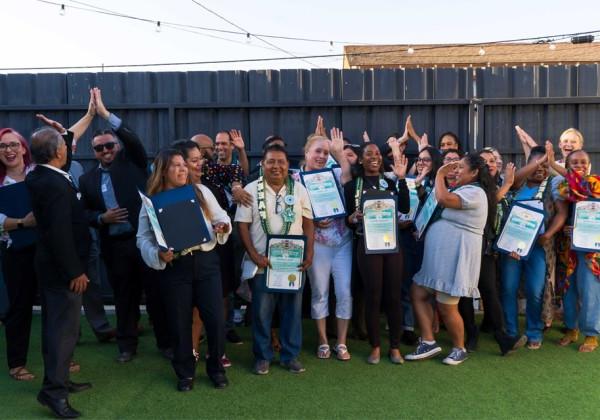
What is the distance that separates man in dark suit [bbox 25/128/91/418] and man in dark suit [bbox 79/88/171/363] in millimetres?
962

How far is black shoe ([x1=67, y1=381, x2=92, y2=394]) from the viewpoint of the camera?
448cm

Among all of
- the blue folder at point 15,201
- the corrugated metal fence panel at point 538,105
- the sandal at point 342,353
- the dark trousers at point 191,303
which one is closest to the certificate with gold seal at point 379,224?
the sandal at point 342,353

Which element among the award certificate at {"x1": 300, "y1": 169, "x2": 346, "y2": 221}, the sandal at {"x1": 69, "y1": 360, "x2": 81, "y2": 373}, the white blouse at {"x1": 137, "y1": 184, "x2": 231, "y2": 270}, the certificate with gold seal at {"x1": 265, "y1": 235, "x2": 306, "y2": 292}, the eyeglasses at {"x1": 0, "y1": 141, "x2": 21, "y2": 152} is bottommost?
the sandal at {"x1": 69, "y1": 360, "x2": 81, "y2": 373}

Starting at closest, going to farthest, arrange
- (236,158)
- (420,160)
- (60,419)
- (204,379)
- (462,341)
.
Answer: (60,419)
(204,379)
(462,341)
(420,160)
(236,158)

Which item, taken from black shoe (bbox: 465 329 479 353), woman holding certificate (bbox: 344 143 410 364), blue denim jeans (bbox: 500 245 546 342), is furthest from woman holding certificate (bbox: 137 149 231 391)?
blue denim jeans (bbox: 500 245 546 342)

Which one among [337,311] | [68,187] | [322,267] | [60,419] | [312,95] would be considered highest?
[312,95]

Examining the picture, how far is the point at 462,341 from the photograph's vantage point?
5.07m

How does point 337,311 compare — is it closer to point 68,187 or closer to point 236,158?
point 236,158

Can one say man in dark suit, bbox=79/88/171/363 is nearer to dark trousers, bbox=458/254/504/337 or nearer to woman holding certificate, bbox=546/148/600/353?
dark trousers, bbox=458/254/504/337

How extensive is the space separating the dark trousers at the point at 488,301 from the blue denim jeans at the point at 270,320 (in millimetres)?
1663

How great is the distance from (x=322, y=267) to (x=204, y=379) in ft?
4.59

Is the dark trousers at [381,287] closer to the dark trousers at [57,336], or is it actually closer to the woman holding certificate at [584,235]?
the woman holding certificate at [584,235]

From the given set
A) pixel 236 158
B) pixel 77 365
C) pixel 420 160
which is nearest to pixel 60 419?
pixel 77 365

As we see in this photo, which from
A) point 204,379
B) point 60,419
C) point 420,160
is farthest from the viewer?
point 420,160
